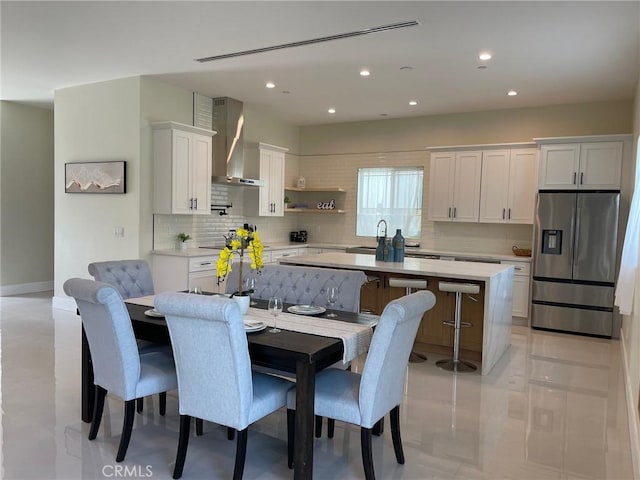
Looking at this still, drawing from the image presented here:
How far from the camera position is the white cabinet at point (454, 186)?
273 inches

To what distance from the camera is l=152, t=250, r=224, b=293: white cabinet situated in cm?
571

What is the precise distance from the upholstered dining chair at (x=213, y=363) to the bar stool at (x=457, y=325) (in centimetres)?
242

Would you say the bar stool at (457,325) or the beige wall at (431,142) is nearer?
the bar stool at (457,325)

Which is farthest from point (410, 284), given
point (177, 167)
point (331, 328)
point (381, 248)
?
point (177, 167)

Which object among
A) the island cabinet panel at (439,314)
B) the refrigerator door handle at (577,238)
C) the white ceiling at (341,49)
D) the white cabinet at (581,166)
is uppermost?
the white ceiling at (341,49)

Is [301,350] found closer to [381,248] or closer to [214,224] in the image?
[381,248]

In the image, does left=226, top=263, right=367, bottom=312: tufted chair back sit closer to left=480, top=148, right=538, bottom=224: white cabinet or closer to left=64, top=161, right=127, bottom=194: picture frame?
left=64, top=161, right=127, bottom=194: picture frame

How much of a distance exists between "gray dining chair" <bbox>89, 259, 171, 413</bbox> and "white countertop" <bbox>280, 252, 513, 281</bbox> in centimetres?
165

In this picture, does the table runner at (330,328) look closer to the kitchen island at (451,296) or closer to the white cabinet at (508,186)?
the kitchen island at (451,296)

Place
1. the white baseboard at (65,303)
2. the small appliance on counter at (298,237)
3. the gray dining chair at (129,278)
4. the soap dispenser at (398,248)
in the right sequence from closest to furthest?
the gray dining chair at (129,278) < the soap dispenser at (398,248) < the white baseboard at (65,303) < the small appliance on counter at (298,237)

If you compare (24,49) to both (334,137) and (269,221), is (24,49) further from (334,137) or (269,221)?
(334,137)

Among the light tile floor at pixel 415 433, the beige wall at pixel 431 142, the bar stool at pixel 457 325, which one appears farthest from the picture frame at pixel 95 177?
the bar stool at pixel 457 325

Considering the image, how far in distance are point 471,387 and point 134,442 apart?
2650 millimetres
